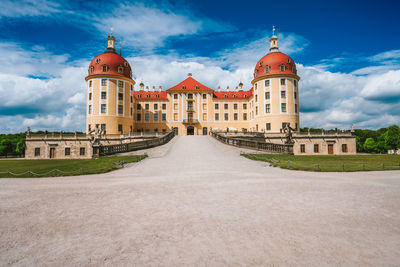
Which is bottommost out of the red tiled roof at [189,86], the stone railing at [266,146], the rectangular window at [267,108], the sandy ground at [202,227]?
the sandy ground at [202,227]

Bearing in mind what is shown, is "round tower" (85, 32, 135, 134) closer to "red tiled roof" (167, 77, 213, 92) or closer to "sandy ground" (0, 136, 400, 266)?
"red tiled roof" (167, 77, 213, 92)

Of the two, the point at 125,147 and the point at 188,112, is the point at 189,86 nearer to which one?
the point at 188,112

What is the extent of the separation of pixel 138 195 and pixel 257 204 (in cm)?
400

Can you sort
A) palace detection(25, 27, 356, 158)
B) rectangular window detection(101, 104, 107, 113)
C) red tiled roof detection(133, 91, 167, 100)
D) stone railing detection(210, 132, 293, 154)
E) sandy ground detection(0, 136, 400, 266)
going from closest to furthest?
sandy ground detection(0, 136, 400, 266) < stone railing detection(210, 132, 293, 154) < palace detection(25, 27, 356, 158) < rectangular window detection(101, 104, 107, 113) < red tiled roof detection(133, 91, 167, 100)

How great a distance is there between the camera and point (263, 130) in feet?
146

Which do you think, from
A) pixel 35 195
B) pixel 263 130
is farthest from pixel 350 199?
pixel 263 130

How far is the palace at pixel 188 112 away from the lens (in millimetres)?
40469

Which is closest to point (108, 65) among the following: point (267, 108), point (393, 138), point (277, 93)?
point (267, 108)

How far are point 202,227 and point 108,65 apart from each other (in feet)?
161

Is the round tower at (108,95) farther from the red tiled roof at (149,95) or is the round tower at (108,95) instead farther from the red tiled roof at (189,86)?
the red tiled roof at (189,86)

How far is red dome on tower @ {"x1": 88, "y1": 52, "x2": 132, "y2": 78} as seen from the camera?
150ft

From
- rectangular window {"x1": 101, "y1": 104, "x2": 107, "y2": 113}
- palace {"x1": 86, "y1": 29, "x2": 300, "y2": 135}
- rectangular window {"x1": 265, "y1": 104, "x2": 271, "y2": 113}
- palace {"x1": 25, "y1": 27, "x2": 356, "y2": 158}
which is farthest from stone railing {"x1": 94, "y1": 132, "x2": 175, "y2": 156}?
rectangular window {"x1": 265, "y1": 104, "x2": 271, "y2": 113}

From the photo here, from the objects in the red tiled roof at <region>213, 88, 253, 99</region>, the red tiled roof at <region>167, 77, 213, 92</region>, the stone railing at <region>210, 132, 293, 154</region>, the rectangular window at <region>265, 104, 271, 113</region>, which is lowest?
the stone railing at <region>210, 132, 293, 154</region>

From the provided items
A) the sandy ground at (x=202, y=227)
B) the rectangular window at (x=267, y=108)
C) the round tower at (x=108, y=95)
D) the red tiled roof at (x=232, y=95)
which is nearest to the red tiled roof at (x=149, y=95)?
the round tower at (x=108, y=95)
